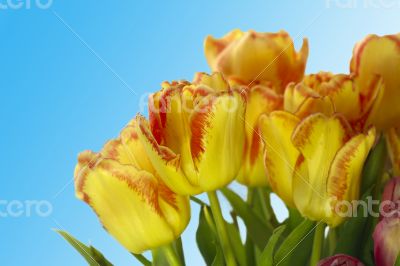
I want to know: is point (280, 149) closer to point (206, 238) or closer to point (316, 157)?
point (316, 157)

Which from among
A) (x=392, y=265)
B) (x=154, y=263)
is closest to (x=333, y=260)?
(x=392, y=265)

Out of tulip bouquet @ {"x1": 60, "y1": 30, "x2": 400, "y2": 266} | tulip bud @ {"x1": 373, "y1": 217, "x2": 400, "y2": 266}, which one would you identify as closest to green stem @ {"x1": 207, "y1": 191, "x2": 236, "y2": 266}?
tulip bouquet @ {"x1": 60, "y1": 30, "x2": 400, "y2": 266}

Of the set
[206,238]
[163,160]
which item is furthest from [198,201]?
[163,160]

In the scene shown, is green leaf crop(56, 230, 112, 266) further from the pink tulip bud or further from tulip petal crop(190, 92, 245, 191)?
the pink tulip bud

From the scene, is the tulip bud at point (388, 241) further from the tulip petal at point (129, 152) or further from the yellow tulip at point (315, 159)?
the tulip petal at point (129, 152)

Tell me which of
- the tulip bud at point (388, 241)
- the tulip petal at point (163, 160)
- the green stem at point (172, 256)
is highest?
the tulip petal at point (163, 160)

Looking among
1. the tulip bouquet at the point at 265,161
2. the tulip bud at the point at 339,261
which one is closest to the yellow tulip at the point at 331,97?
the tulip bouquet at the point at 265,161

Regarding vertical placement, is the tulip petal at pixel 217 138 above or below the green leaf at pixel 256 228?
above
